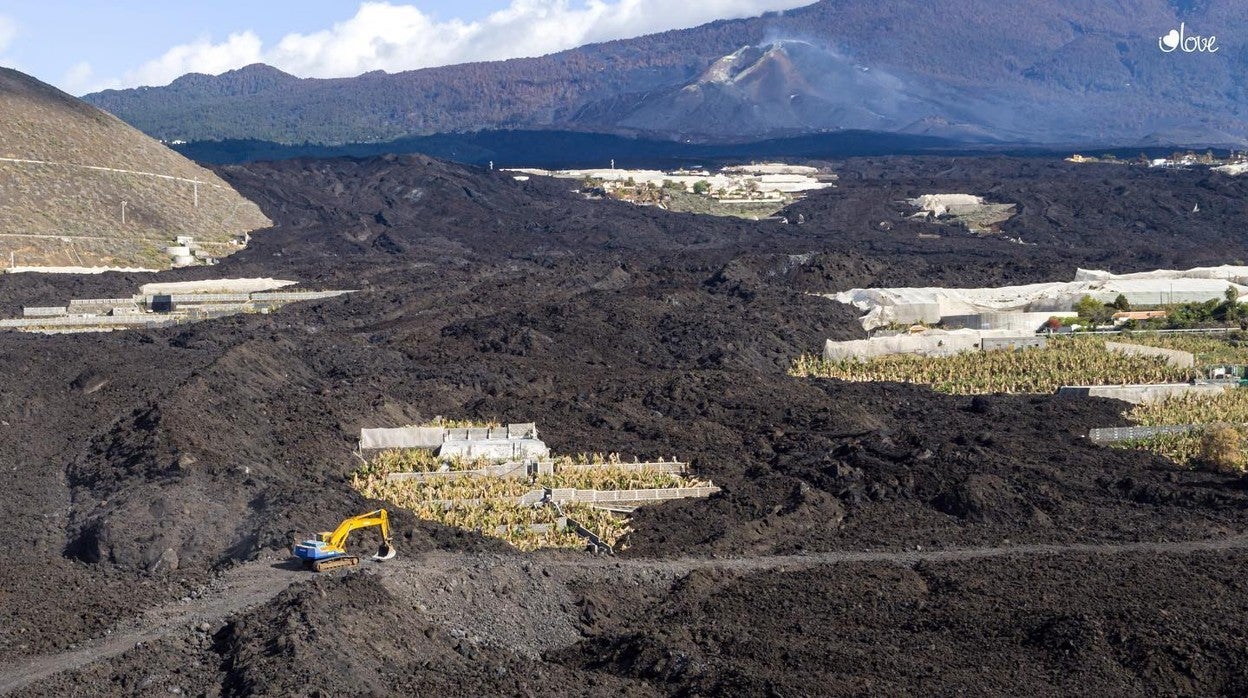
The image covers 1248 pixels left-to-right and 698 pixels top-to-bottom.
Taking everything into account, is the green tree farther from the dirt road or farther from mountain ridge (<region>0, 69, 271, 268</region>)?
mountain ridge (<region>0, 69, 271, 268</region>)

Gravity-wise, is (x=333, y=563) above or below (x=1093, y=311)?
above

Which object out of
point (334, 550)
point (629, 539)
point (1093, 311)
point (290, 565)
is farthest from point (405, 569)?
point (1093, 311)

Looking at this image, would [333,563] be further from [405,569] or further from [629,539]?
[629,539]

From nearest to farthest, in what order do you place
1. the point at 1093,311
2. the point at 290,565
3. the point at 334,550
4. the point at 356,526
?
the point at 334,550
the point at 290,565
the point at 356,526
the point at 1093,311

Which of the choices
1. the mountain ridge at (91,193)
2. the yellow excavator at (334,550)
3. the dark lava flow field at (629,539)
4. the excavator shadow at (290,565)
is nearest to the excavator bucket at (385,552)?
Result: the yellow excavator at (334,550)

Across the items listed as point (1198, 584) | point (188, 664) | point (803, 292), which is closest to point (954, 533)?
point (1198, 584)

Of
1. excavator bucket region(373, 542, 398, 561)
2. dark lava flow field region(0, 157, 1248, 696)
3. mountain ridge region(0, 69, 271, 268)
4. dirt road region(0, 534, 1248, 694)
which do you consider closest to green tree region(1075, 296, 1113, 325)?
dark lava flow field region(0, 157, 1248, 696)
